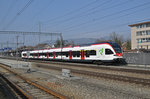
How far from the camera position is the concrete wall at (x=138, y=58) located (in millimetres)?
22444

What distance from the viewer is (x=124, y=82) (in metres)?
11.2

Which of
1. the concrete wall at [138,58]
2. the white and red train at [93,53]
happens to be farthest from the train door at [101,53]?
the concrete wall at [138,58]

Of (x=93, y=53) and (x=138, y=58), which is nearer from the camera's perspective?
(x=138, y=58)

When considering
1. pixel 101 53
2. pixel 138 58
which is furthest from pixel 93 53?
pixel 138 58

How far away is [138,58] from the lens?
23.7 m

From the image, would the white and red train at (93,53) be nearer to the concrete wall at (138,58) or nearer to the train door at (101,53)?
the train door at (101,53)

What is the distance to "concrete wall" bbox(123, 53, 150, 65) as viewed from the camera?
22.4m

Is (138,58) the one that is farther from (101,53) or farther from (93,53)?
(93,53)

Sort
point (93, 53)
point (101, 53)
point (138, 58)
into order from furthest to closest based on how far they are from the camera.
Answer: point (93, 53) → point (138, 58) → point (101, 53)

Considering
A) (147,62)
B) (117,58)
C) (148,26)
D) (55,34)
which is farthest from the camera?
(148,26)

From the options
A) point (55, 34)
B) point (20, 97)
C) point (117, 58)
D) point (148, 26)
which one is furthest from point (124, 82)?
point (148, 26)

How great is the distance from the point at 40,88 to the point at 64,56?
72.3ft

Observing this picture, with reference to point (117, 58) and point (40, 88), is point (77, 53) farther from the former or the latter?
point (40, 88)

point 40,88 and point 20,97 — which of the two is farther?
point 40,88
